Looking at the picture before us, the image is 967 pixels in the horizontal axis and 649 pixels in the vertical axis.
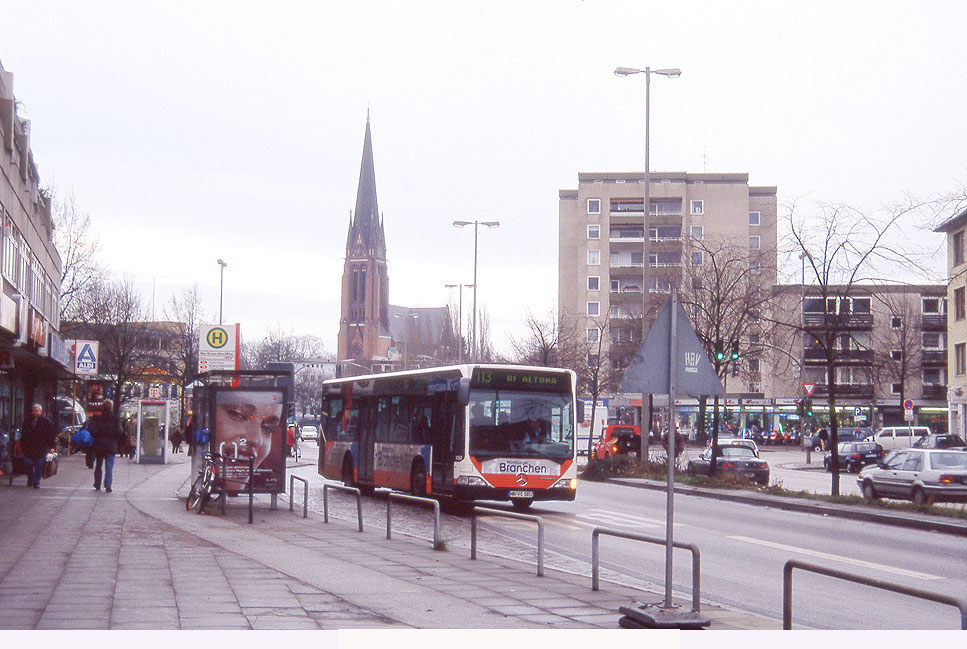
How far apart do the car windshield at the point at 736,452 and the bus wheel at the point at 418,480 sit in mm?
14416

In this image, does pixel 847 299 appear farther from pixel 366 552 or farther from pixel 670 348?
pixel 670 348

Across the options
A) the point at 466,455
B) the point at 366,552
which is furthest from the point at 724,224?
the point at 366,552

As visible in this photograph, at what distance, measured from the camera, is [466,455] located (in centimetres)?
2058

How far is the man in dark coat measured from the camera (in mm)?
22938

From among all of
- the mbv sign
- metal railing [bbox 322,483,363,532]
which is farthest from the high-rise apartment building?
metal railing [bbox 322,483,363,532]

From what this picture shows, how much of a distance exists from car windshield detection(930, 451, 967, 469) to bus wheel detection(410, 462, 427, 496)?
10650mm

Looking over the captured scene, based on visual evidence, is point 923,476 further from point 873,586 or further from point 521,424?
point 873,586

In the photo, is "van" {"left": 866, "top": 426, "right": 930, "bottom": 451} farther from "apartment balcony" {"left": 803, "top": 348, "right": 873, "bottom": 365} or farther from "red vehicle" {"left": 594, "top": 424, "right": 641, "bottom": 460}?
"red vehicle" {"left": 594, "top": 424, "right": 641, "bottom": 460}

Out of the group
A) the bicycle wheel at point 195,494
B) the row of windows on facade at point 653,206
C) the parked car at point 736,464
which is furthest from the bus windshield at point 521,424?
the row of windows on facade at point 653,206

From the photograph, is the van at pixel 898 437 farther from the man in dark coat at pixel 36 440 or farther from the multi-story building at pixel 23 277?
the man in dark coat at pixel 36 440

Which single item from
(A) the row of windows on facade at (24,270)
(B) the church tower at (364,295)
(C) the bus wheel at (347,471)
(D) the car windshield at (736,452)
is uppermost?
(B) the church tower at (364,295)

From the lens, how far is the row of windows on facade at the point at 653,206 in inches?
3484

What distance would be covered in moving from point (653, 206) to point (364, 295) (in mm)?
39626

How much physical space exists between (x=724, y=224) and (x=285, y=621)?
8265 cm
